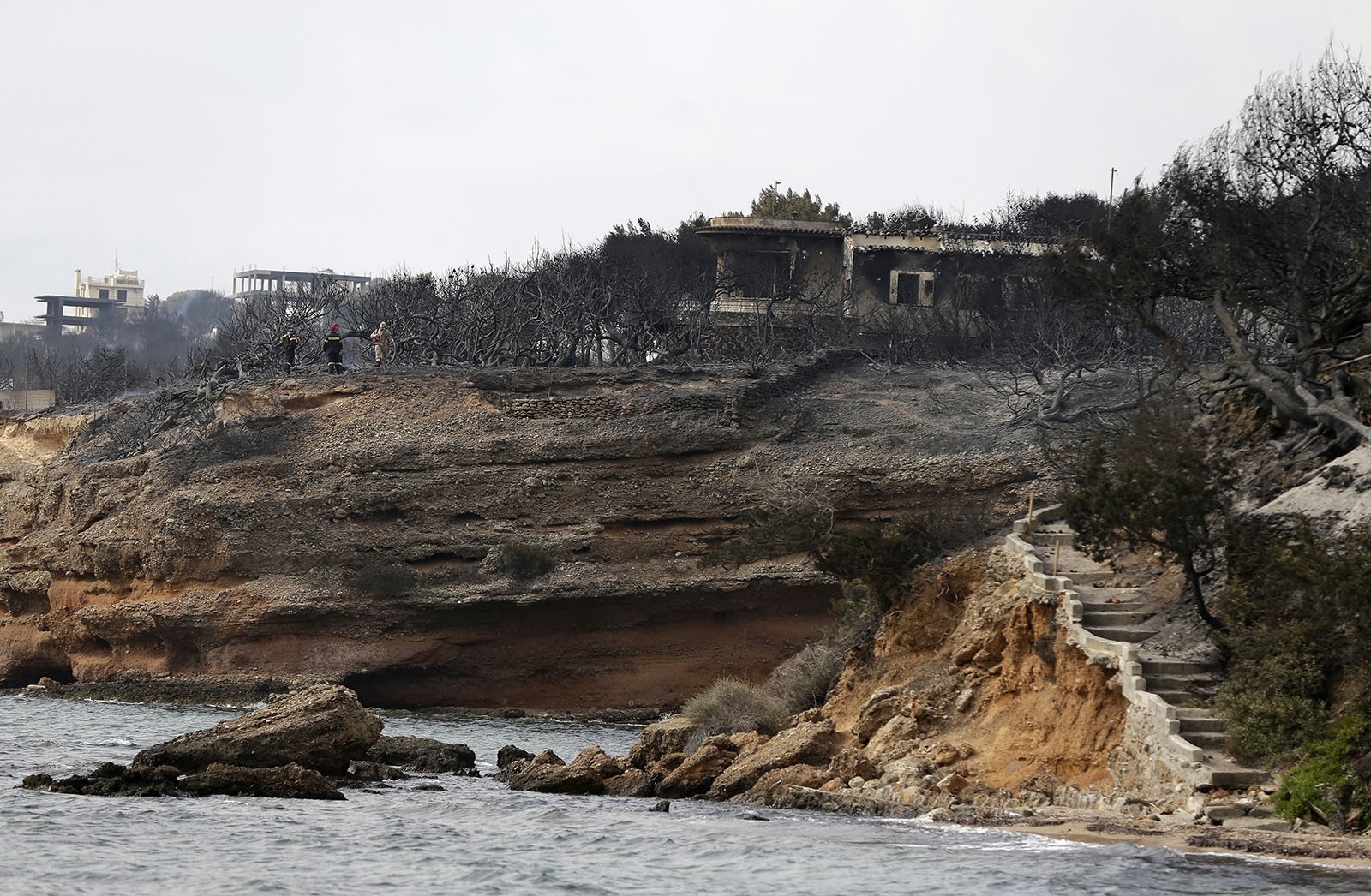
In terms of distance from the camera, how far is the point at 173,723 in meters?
43.2

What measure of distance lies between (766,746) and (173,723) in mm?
17639

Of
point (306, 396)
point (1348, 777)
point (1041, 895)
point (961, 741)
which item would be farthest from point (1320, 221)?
point (306, 396)

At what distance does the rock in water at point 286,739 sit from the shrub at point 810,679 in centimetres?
842

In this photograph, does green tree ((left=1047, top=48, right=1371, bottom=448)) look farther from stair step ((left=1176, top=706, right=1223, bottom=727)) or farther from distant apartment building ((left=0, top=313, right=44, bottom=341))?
distant apartment building ((left=0, top=313, right=44, bottom=341))

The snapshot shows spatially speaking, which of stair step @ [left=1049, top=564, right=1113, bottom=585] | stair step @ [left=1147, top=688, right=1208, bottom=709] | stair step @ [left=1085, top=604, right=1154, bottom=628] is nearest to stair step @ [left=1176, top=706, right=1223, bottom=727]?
stair step @ [left=1147, top=688, right=1208, bottom=709]

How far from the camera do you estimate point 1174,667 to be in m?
26.0

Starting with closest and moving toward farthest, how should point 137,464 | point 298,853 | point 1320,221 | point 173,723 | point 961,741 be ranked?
point 298,853 < point 961,741 < point 1320,221 < point 173,723 < point 137,464

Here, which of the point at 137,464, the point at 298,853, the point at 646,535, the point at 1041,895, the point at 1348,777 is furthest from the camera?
the point at 137,464

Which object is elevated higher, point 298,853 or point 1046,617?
point 1046,617

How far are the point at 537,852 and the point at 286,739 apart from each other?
755 centimetres

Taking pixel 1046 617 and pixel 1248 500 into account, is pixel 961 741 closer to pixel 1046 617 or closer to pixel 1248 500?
pixel 1046 617

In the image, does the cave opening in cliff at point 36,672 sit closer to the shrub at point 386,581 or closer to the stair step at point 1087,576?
the shrub at point 386,581

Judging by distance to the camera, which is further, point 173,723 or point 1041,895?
point 173,723

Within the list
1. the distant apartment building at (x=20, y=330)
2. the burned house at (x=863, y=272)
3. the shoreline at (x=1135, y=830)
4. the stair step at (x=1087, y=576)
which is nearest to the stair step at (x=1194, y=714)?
the shoreline at (x=1135, y=830)
